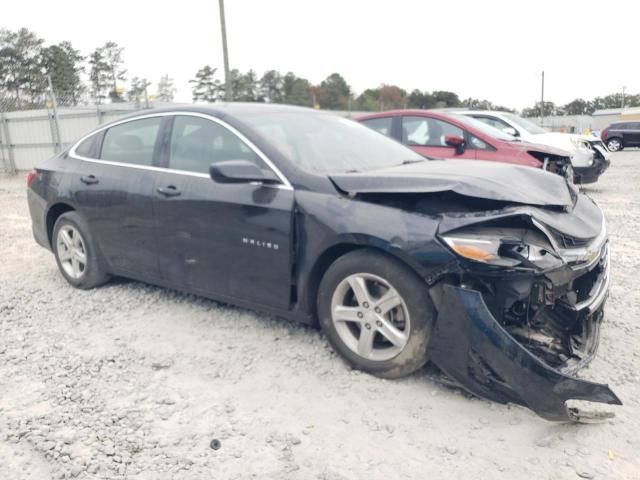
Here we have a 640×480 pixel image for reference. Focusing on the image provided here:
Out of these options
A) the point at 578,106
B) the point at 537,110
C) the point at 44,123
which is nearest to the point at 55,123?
the point at 44,123

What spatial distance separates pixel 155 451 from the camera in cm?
261

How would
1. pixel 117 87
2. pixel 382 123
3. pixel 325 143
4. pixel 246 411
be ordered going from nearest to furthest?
pixel 246 411 < pixel 325 143 < pixel 382 123 < pixel 117 87

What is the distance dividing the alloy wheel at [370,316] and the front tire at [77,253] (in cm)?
244

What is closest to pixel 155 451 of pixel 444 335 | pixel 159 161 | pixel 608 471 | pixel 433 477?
pixel 433 477

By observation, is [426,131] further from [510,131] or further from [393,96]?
[393,96]

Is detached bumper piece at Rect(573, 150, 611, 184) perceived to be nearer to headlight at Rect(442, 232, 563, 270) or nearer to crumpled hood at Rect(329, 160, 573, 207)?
crumpled hood at Rect(329, 160, 573, 207)

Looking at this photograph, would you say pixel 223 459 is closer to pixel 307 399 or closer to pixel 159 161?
pixel 307 399

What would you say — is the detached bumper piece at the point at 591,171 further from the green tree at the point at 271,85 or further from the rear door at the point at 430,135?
the green tree at the point at 271,85

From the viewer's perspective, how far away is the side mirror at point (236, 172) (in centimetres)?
336

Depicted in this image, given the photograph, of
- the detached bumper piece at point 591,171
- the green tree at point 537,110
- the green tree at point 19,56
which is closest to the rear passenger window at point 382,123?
the detached bumper piece at point 591,171

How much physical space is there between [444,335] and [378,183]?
0.92m

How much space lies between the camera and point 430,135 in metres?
8.02

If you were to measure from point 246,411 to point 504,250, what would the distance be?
1.54 m

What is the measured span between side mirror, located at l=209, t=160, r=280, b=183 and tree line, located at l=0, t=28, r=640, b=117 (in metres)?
12.3
